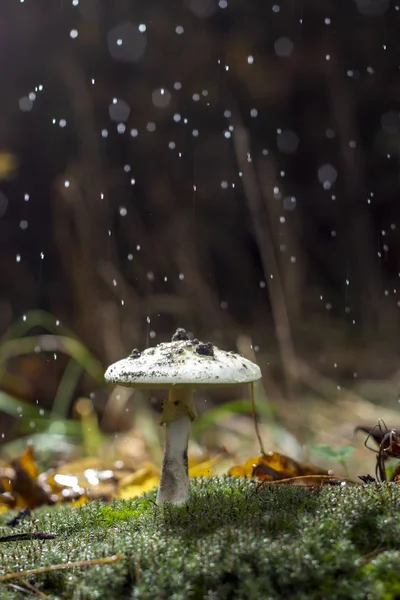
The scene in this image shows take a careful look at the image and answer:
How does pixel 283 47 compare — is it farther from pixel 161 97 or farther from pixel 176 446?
pixel 176 446

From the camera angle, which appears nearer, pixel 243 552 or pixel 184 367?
pixel 243 552

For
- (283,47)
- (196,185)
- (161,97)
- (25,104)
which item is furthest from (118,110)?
(283,47)

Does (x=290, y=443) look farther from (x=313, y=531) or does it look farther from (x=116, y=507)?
A: (x=313, y=531)

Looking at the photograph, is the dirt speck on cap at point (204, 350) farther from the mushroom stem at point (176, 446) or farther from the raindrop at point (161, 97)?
the raindrop at point (161, 97)

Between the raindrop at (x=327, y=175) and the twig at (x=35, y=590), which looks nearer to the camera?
the twig at (x=35, y=590)

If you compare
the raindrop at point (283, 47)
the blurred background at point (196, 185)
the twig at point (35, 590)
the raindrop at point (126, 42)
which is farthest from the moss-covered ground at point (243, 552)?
the raindrop at point (126, 42)
